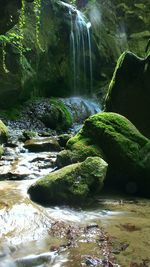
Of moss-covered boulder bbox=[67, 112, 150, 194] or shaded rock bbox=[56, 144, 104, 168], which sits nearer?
moss-covered boulder bbox=[67, 112, 150, 194]

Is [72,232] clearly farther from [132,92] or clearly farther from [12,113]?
[12,113]

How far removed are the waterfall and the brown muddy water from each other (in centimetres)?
1388

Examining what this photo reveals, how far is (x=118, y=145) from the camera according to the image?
22.7 feet

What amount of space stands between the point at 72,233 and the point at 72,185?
1252mm

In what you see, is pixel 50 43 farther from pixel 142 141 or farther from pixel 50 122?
pixel 142 141

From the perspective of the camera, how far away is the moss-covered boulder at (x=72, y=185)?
561 centimetres

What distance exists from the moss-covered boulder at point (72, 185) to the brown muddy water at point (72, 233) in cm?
19

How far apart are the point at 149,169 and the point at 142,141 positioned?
27.7 inches

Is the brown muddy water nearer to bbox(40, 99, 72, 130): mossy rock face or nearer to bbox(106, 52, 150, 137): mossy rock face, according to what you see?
bbox(106, 52, 150, 137): mossy rock face

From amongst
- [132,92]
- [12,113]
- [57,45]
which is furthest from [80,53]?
[132,92]

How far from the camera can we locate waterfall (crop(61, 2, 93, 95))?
19062 mm

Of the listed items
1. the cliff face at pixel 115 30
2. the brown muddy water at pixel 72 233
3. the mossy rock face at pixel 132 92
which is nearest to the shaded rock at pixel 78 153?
the brown muddy water at pixel 72 233

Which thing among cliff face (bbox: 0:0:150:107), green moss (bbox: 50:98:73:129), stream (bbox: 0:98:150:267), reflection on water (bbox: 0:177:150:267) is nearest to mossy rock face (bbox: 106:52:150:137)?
cliff face (bbox: 0:0:150:107)

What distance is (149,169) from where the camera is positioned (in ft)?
21.7
